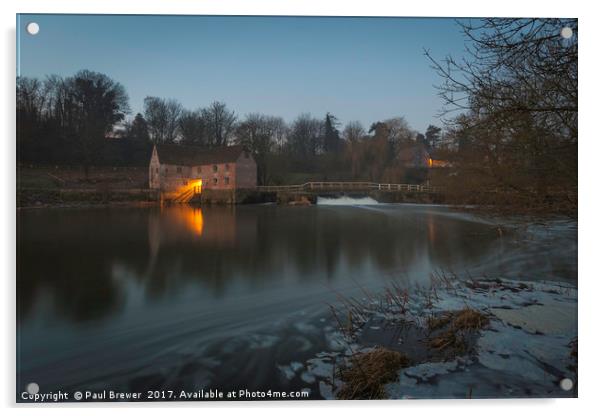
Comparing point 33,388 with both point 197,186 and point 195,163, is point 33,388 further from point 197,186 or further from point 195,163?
point 197,186

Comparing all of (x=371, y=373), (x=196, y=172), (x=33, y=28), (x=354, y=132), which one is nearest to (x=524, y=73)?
(x=354, y=132)

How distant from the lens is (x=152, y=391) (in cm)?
213

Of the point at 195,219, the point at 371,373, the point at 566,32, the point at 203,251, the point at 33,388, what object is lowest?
the point at 33,388

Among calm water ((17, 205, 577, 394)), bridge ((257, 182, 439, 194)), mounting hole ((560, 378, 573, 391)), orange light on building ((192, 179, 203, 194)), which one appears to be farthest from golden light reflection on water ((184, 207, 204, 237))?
mounting hole ((560, 378, 573, 391))

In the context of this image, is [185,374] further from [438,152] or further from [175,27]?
[438,152]

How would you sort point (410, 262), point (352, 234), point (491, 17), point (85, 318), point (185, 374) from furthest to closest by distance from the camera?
1. point (352, 234)
2. point (410, 262)
3. point (85, 318)
4. point (491, 17)
5. point (185, 374)

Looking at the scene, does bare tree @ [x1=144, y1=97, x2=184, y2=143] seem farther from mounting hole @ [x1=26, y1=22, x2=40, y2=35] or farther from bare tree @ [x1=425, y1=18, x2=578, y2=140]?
bare tree @ [x1=425, y1=18, x2=578, y2=140]

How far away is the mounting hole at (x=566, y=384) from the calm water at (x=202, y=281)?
2.53 feet

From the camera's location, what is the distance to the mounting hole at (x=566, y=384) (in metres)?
2.21

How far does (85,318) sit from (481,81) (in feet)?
12.0

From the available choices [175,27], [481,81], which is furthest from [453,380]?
[175,27]

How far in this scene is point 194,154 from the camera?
18.8 ft

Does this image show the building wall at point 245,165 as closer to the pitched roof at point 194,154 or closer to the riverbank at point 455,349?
the pitched roof at point 194,154

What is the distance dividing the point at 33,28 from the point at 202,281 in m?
2.68
